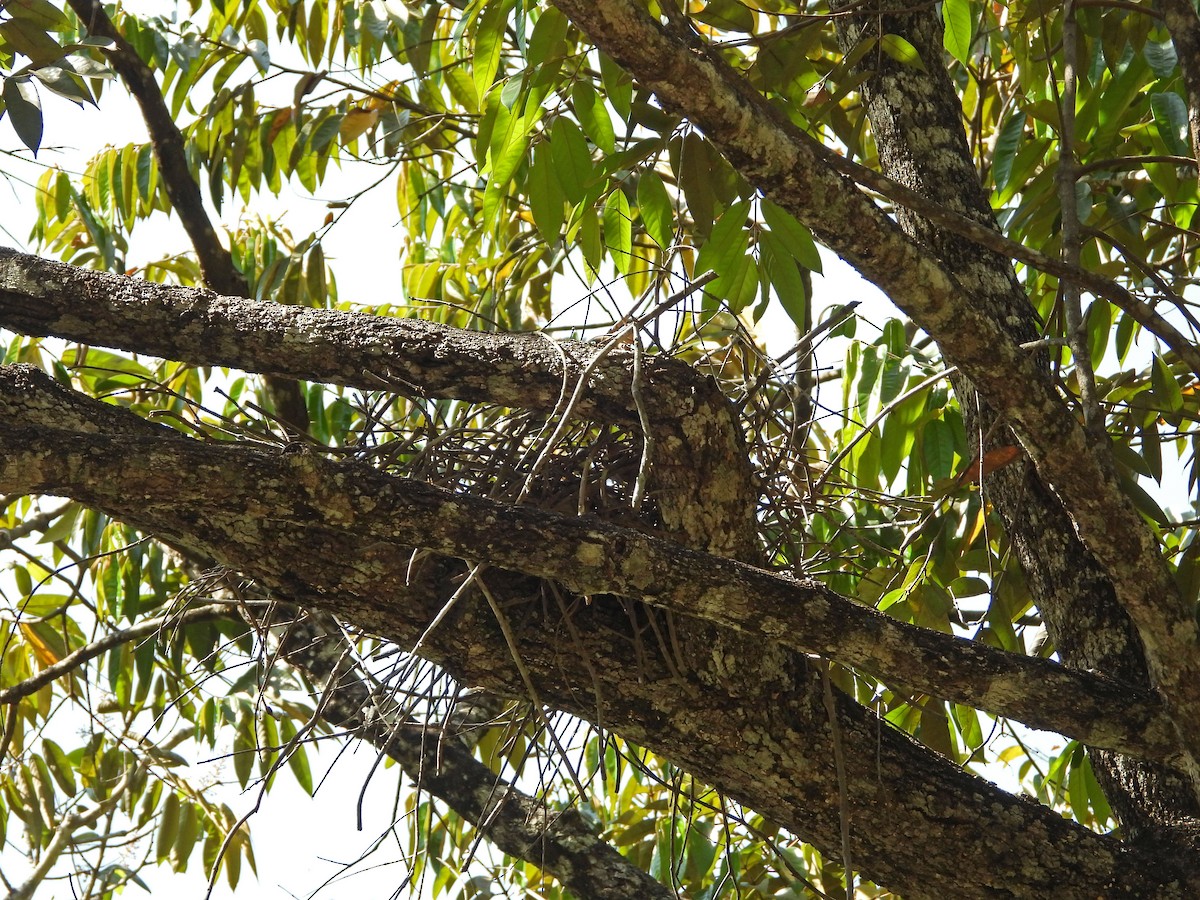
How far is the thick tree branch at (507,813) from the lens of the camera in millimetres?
Answer: 2209

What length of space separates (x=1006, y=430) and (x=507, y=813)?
128 centimetres

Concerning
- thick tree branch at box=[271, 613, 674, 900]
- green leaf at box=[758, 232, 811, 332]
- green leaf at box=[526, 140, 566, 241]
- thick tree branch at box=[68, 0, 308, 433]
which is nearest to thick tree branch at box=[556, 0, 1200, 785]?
green leaf at box=[758, 232, 811, 332]

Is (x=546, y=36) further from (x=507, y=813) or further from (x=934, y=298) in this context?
(x=507, y=813)

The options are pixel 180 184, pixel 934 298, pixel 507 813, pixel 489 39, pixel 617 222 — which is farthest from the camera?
pixel 180 184

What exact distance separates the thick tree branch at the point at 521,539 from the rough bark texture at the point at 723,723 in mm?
39

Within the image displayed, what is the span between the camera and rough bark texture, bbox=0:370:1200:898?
1373 millimetres

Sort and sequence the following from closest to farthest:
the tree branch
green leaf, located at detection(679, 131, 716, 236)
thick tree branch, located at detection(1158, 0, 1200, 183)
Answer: thick tree branch, located at detection(1158, 0, 1200, 183)
green leaf, located at detection(679, 131, 716, 236)
the tree branch

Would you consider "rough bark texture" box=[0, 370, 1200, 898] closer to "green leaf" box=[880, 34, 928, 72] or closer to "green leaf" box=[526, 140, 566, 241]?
"green leaf" box=[526, 140, 566, 241]

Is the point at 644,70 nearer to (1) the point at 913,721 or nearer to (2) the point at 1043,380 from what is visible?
(2) the point at 1043,380

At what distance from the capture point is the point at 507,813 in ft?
7.75

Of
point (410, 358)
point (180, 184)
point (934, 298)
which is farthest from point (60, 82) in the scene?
point (180, 184)

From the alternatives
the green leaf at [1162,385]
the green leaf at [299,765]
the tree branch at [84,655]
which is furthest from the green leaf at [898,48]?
the green leaf at [299,765]

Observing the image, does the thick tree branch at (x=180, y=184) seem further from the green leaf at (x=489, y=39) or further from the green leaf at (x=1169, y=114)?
the green leaf at (x=1169, y=114)

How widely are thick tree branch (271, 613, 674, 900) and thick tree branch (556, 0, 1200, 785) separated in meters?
1.10
